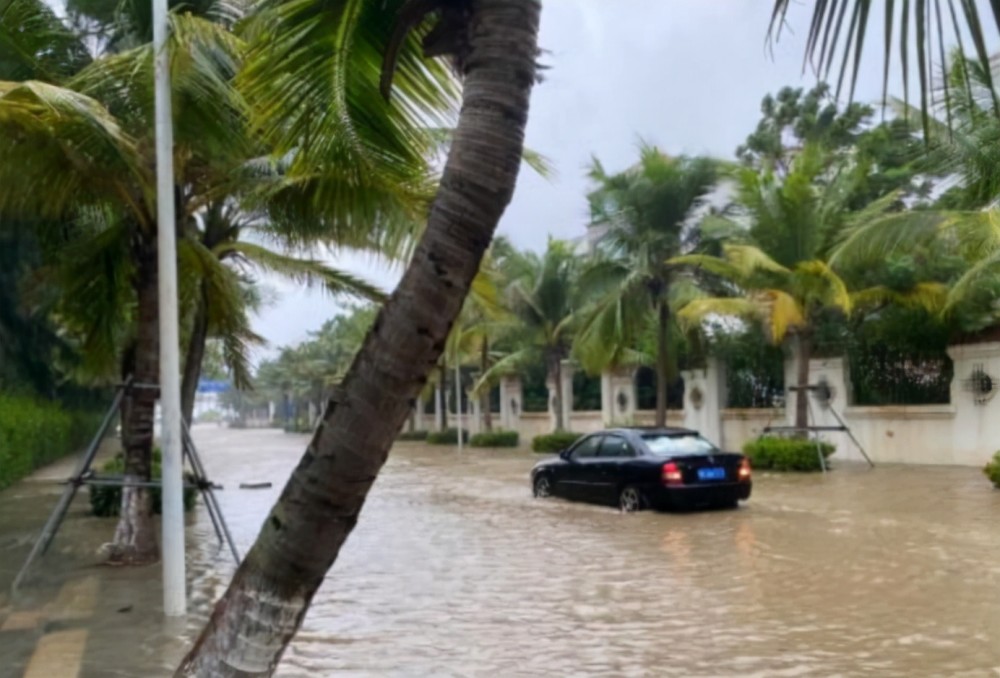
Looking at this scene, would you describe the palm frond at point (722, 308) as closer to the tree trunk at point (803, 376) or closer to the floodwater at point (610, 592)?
the tree trunk at point (803, 376)

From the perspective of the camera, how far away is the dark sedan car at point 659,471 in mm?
16391

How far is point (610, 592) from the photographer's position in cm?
1042

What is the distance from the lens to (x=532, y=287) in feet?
121

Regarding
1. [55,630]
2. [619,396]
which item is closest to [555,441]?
Answer: [619,396]

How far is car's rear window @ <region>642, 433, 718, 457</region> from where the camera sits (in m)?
16.7

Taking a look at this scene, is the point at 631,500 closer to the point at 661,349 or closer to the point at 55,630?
the point at 55,630

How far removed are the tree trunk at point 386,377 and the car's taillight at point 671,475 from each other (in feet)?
42.7

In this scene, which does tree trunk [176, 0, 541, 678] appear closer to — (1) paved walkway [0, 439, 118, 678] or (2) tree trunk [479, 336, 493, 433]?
(1) paved walkway [0, 439, 118, 678]

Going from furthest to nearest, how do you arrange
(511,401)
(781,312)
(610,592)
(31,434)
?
(511,401) → (31,434) → (781,312) → (610,592)

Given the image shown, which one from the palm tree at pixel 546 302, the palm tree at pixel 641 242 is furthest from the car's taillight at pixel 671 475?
the palm tree at pixel 546 302

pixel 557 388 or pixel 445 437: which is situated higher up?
pixel 557 388

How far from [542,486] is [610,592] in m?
9.32

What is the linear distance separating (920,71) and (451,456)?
1482 inches

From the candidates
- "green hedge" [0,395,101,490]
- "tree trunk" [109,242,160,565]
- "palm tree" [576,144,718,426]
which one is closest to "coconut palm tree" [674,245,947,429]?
"palm tree" [576,144,718,426]
